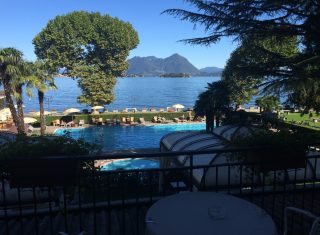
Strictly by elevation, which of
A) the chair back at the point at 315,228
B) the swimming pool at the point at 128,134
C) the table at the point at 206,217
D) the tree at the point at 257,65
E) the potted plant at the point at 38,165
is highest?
the tree at the point at 257,65

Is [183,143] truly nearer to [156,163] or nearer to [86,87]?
[156,163]

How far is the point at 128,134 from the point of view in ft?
104

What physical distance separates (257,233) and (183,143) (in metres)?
9.10

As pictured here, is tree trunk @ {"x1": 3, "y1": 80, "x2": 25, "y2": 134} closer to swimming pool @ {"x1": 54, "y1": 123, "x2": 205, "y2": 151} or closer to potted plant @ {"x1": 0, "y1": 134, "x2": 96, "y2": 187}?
swimming pool @ {"x1": 54, "y1": 123, "x2": 205, "y2": 151}

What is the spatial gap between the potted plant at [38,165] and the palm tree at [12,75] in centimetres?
2083

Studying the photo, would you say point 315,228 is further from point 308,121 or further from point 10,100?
point 308,121

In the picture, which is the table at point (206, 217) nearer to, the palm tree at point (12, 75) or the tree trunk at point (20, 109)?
the palm tree at point (12, 75)

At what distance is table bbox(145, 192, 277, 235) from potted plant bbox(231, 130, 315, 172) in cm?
92

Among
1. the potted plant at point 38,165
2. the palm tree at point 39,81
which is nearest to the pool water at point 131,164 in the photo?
the palm tree at point 39,81

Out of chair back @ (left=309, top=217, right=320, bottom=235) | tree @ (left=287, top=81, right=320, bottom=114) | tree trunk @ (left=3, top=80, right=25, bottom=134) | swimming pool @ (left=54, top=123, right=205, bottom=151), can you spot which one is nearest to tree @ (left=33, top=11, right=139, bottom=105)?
swimming pool @ (left=54, top=123, right=205, bottom=151)

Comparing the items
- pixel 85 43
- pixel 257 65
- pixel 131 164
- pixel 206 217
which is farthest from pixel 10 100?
pixel 85 43

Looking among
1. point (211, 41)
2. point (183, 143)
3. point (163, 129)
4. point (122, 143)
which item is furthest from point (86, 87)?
point (211, 41)

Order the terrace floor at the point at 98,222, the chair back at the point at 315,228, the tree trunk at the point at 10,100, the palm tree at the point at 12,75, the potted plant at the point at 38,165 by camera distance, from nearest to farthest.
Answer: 1. the chair back at the point at 315,228
2. the potted plant at the point at 38,165
3. the terrace floor at the point at 98,222
4. the palm tree at the point at 12,75
5. the tree trunk at the point at 10,100

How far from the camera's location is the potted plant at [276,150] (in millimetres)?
3488
